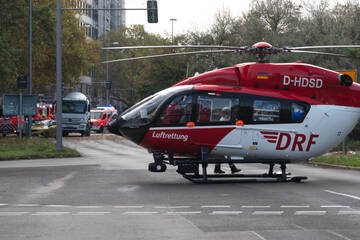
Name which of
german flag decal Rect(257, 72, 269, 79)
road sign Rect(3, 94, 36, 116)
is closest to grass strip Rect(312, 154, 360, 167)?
german flag decal Rect(257, 72, 269, 79)

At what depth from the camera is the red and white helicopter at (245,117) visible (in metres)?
16.8

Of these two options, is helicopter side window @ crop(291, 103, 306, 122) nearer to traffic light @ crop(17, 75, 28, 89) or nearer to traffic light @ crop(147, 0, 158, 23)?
traffic light @ crop(147, 0, 158, 23)

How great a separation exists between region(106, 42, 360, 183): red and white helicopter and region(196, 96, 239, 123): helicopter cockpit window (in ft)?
0.08

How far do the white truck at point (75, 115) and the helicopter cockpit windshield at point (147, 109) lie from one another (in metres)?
35.2

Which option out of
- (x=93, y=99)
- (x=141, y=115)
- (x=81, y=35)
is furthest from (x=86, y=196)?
(x=93, y=99)

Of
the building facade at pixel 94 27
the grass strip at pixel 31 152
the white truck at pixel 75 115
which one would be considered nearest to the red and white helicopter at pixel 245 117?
the grass strip at pixel 31 152

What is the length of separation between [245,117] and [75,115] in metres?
35.9

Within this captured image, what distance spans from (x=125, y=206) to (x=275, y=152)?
6.33 m

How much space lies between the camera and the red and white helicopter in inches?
661

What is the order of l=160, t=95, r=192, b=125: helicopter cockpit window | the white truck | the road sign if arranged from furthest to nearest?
the white truck < the road sign < l=160, t=95, r=192, b=125: helicopter cockpit window

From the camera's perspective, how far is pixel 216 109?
17.0 m

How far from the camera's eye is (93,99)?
112 metres

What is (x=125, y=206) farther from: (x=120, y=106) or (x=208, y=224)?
(x=120, y=106)

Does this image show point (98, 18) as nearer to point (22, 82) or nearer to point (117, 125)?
point (22, 82)
